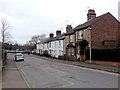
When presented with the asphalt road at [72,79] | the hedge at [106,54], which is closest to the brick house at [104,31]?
the hedge at [106,54]

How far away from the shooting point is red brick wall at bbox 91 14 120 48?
43.5m

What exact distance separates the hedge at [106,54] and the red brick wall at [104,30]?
4000 millimetres

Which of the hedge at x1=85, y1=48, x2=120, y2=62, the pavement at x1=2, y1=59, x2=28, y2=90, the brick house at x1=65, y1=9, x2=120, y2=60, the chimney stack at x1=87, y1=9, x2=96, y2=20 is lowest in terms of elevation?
the pavement at x1=2, y1=59, x2=28, y2=90

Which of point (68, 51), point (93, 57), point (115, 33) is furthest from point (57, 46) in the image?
point (93, 57)

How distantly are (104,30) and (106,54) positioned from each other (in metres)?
10.6

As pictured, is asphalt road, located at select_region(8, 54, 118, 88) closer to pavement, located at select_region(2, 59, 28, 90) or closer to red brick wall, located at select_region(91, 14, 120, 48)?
pavement, located at select_region(2, 59, 28, 90)

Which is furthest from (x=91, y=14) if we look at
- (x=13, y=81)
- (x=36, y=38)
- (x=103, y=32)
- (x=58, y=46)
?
(x=36, y=38)

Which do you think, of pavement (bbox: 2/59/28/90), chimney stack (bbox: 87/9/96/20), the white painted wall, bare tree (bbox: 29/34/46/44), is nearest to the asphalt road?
pavement (bbox: 2/59/28/90)

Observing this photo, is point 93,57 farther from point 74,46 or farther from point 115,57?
point 74,46

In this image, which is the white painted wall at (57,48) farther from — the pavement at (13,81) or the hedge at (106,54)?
the pavement at (13,81)

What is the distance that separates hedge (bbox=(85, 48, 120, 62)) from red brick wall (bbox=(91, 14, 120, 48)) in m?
4.00

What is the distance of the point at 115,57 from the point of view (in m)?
32.0

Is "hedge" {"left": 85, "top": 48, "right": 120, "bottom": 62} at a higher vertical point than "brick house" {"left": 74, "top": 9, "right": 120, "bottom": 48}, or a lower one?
lower

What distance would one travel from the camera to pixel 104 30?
44.2 meters
